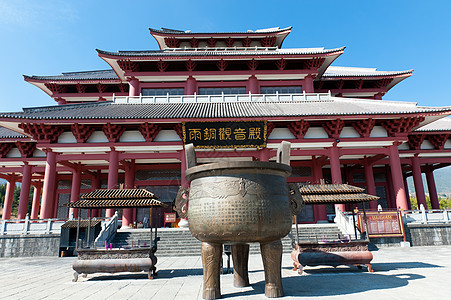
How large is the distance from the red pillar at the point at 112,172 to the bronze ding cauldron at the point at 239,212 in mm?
10445

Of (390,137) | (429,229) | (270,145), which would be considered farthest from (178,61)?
(429,229)

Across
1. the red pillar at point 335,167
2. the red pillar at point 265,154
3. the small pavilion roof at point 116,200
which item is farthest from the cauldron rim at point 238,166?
the red pillar at point 335,167

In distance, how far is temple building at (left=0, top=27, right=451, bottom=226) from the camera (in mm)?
13594

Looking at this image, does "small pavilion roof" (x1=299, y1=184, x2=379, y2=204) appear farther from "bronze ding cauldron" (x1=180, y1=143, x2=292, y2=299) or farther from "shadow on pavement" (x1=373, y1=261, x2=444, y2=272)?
"bronze ding cauldron" (x1=180, y1=143, x2=292, y2=299)

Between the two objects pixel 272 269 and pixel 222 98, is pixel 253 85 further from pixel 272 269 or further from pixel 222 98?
pixel 272 269

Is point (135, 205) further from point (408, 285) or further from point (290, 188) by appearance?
point (408, 285)

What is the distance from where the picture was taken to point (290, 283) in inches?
207

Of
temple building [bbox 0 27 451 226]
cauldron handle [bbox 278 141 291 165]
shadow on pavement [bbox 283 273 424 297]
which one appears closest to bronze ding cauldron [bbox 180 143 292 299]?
cauldron handle [bbox 278 141 291 165]

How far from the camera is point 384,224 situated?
37.6 ft

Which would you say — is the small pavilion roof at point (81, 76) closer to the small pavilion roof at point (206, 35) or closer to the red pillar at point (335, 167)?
the small pavilion roof at point (206, 35)

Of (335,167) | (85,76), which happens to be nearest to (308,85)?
(335,167)

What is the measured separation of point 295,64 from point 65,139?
1608 centimetres

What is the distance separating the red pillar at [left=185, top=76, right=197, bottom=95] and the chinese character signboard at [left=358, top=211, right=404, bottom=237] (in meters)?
13.3

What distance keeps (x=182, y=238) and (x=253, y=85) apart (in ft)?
39.4
